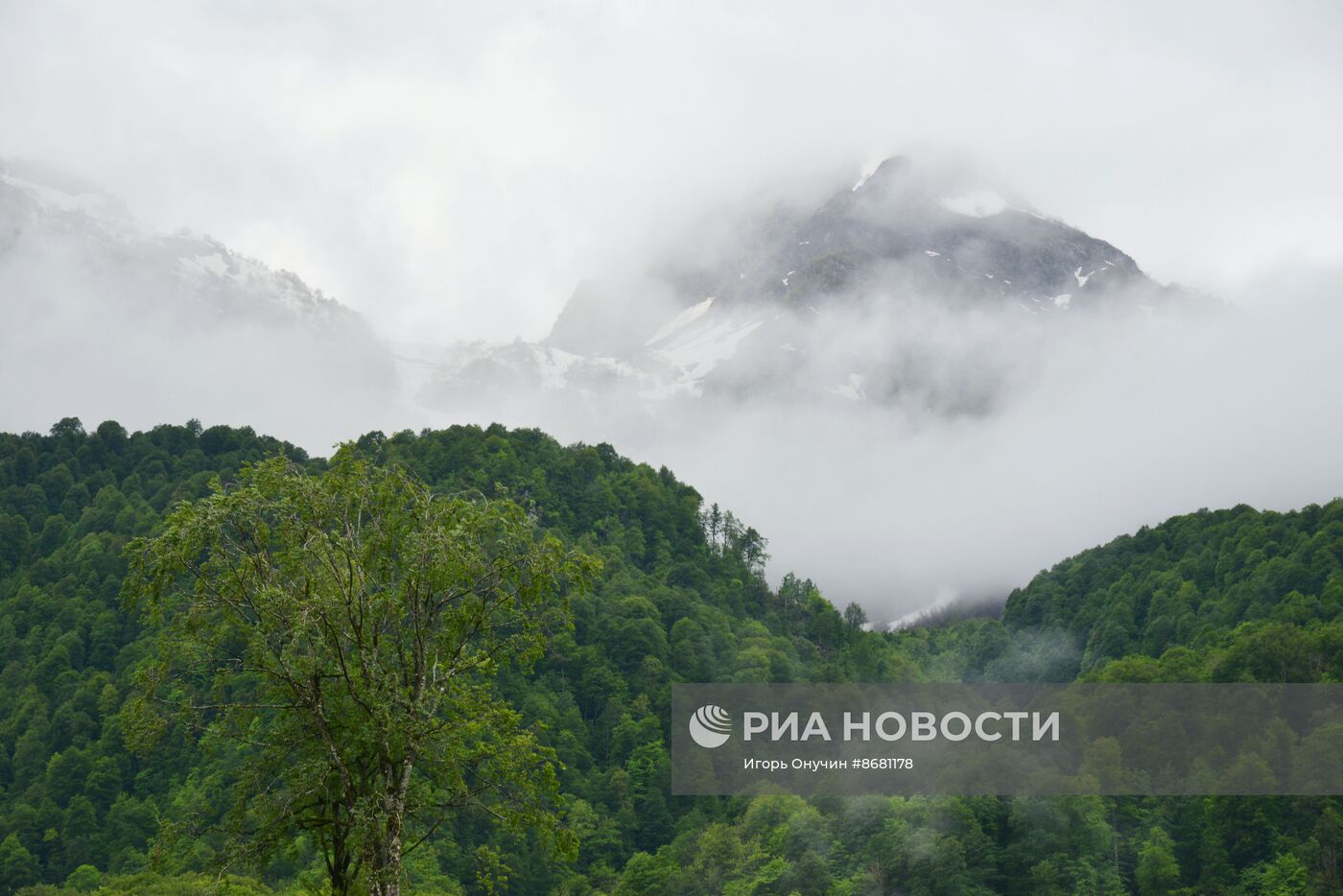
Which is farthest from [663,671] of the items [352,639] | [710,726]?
[352,639]

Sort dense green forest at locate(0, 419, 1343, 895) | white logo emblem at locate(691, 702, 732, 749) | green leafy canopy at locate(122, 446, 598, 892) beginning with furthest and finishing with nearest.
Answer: white logo emblem at locate(691, 702, 732, 749) → dense green forest at locate(0, 419, 1343, 895) → green leafy canopy at locate(122, 446, 598, 892)

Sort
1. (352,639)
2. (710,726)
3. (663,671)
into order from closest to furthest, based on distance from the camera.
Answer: (352,639)
(710,726)
(663,671)

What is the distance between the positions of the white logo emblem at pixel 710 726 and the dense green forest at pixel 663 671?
12.2 ft

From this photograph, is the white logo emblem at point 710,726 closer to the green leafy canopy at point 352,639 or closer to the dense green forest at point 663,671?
the dense green forest at point 663,671

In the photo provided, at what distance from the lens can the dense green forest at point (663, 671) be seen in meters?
72.6

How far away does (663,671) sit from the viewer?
116188 millimetres

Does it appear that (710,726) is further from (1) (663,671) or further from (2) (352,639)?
(2) (352,639)

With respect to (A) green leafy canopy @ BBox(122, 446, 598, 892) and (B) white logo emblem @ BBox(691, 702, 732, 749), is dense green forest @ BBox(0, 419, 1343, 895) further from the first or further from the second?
(B) white logo emblem @ BBox(691, 702, 732, 749)

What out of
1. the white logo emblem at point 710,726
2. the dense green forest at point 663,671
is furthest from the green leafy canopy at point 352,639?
the white logo emblem at point 710,726

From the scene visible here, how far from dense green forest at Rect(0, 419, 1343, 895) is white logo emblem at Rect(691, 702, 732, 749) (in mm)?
3723

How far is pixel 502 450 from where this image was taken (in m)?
149

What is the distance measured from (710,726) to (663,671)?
782cm

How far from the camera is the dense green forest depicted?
2859 inches

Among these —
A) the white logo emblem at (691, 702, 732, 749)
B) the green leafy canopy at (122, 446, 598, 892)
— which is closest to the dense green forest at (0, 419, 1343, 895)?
the green leafy canopy at (122, 446, 598, 892)
